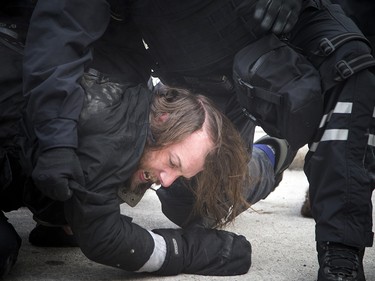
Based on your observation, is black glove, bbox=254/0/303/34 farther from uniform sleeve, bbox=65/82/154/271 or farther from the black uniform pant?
uniform sleeve, bbox=65/82/154/271

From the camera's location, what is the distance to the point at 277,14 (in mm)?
2096

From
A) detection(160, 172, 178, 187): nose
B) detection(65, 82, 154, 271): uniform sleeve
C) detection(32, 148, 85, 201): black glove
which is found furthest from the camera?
detection(160, 172, 178, 187): nose

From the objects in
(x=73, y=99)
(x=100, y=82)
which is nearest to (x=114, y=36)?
(x=100, y=82)

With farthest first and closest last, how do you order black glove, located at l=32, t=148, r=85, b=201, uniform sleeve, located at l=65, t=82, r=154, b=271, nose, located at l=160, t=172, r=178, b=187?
nose, located at l=160, t=172, r=178, b=187
uniform sleeve, located at l=65, t=82, r=154, b=271
black glove, located at l=32, t=148, r=85, b=201

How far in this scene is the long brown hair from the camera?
2211mm

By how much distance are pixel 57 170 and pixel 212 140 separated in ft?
1.93

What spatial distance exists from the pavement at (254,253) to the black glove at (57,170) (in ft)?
1.29

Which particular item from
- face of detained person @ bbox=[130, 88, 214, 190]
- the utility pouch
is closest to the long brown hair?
face of detained person @ bbox=[130, 88, 214, 190]

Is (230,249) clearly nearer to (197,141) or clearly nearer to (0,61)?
(197,141)

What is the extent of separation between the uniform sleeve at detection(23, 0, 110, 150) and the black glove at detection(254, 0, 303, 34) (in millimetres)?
514

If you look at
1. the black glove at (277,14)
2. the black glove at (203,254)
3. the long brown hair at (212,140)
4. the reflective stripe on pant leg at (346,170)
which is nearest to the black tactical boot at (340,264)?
the reflective stripe on pant leg at (346,170)

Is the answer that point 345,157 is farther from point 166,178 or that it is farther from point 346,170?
point 166,178

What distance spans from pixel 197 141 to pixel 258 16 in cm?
44

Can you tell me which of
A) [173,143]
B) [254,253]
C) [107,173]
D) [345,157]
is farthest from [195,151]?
[254,253]
